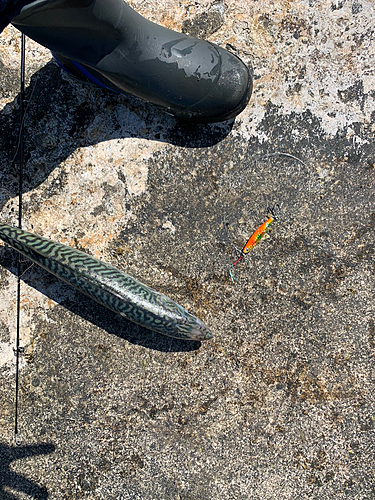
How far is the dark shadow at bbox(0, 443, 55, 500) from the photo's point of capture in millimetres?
2842

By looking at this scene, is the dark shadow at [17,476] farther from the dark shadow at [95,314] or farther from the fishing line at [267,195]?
the fishing line at [267,195]

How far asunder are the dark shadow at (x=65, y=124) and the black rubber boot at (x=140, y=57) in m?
0.21

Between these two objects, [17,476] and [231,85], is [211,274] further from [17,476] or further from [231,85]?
[17,476]

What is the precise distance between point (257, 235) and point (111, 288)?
116cm

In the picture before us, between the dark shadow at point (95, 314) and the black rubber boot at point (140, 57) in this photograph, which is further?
the dark shadow at point (95, 314)

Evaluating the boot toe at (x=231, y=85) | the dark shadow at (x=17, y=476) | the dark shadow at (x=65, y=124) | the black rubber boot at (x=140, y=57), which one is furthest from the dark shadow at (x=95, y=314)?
the boot toe at (x=231, y=85)

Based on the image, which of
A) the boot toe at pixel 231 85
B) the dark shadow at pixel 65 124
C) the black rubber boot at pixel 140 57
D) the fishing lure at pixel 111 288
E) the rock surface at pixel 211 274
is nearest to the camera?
the black rubber boot at pixel 140 57

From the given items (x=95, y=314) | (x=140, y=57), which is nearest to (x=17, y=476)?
(x=95, y=314)

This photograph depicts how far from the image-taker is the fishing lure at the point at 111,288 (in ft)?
8.25

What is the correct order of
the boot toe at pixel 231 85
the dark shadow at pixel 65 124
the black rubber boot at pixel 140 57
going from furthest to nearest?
1. the dark shadow at pixel 65 124
2. the boot toe at pixel 231 85
3. the black rubber boot at pixel 140 57

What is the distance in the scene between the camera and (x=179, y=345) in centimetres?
276

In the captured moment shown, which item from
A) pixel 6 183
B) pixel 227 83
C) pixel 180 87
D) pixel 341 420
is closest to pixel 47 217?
pixel 6 183

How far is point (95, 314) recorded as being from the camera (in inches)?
111

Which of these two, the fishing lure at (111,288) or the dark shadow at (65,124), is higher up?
the dark shadow at (65,124)
